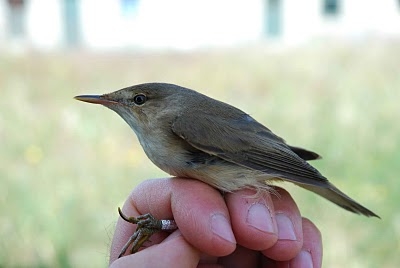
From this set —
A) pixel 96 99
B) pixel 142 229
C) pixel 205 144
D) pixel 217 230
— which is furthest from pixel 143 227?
pixel 96 99

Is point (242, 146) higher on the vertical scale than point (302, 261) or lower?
higher

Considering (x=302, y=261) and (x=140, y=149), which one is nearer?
(x=302, y=261)

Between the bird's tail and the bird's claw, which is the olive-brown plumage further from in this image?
the bird's claw

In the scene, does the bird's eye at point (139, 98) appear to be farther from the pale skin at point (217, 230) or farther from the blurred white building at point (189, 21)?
the blurred white building at point (189, 21)

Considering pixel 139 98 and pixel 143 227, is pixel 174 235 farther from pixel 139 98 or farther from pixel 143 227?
pixel 139 98

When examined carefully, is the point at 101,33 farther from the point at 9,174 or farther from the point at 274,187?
the point at 274,187

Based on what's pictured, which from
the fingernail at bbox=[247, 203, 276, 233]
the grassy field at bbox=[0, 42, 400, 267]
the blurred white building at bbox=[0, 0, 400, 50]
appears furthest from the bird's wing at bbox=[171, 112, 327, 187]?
the blurred white building at bbox=[0, 0, 400, 50]
